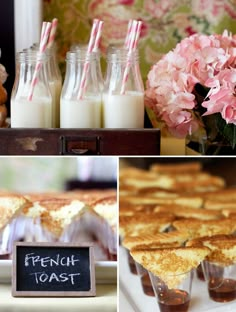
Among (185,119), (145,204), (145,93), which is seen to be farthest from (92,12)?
(145,204)

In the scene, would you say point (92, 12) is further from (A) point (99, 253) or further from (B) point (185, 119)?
(A) point (99, 253)

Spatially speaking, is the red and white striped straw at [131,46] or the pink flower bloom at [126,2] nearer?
the red and white striped straw at [131,46]

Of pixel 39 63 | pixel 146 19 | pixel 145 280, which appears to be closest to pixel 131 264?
pixel 145 280

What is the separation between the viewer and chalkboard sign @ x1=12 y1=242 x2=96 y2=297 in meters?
1.25

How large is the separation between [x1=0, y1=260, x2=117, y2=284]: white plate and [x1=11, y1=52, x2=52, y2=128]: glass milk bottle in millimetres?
280

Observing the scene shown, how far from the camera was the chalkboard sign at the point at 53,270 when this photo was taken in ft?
4.10

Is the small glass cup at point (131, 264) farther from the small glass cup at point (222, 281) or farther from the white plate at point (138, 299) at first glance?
the small glass cup at point (222, 281)

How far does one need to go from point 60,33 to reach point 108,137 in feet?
1.58

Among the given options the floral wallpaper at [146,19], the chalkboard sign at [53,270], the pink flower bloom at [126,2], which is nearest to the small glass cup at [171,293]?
the chalkboard sign at [53,270]

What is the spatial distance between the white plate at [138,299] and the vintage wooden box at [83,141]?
195 millimetres

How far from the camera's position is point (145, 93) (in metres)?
1.39

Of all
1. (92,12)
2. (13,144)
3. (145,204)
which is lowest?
(145,204)

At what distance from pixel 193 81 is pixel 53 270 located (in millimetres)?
460

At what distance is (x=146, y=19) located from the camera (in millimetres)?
1613
